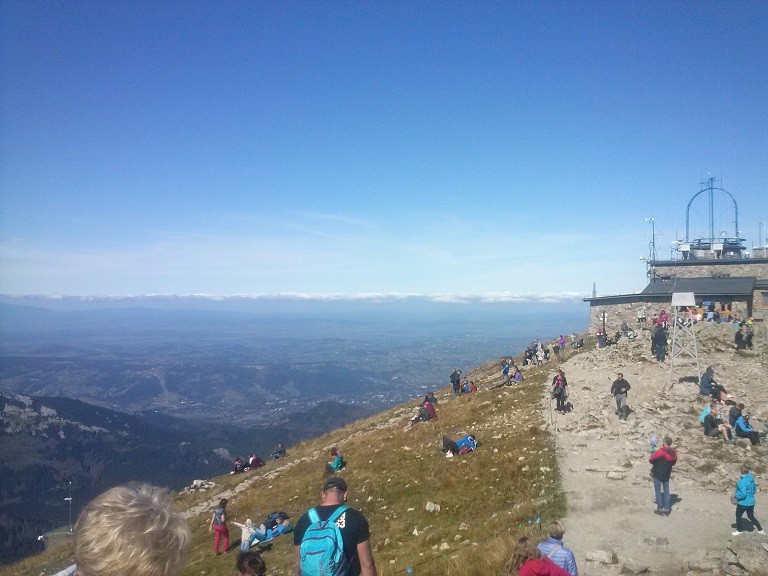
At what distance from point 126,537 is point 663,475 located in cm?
1196

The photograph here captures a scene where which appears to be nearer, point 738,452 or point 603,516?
point 603,516

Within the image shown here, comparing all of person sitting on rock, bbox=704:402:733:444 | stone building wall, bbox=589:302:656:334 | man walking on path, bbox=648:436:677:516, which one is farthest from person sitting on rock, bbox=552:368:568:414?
stone building wall, bbox=589:302:656:334

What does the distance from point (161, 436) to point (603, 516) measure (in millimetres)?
123757

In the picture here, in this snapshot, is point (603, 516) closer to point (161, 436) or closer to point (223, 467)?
point (223, 467)

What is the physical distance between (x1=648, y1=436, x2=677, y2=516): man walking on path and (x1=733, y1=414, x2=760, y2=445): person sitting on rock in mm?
6347

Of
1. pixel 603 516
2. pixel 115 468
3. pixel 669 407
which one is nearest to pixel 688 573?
pixel 603 516

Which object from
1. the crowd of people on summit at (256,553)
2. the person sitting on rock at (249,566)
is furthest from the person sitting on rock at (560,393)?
the person sitting on rock at (249,566)

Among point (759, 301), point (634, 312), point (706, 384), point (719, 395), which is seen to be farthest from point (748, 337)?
point (634, 312)

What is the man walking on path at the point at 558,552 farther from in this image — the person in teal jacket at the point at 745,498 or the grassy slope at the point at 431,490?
the person in teal jacket at the point at 745,498

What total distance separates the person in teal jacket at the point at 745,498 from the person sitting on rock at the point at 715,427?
6722mm

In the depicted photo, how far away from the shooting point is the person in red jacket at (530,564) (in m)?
6.01

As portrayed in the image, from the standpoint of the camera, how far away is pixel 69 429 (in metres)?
105

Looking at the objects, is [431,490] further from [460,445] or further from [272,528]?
[272,528]

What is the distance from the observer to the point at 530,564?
6.07 meters
